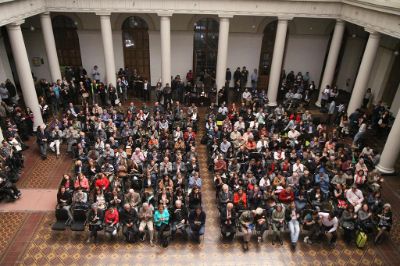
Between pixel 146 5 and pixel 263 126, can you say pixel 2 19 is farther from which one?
pixel 263 126

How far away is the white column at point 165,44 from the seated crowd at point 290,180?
4.17 metres

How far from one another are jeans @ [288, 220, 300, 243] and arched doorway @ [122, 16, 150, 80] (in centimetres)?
1478

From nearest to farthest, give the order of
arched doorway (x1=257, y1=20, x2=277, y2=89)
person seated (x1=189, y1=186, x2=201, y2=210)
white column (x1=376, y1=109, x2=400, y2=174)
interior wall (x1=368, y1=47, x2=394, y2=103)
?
person seated (x1=189, y1=186, x2=201, y2=210) < white column (x1=376, y1=109, x2=400, y2=174) < interior wall (x1=368, y1=47, x2=394, y2=103) < arched doorway (x1=257, y1=20, x2=277, y2=89)

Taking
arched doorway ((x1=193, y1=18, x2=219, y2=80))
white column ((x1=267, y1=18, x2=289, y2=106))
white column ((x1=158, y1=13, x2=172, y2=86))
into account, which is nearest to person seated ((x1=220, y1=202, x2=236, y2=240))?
white column ((x1=158, y1=13, x2=172, y2=86))

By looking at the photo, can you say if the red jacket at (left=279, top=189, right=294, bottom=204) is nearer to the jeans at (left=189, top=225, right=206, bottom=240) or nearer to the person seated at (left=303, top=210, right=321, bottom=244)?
the person seated at (left=303, top=210, right=321, bottom=244)

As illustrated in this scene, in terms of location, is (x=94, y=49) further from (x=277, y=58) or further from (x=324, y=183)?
(x=324, y=183)

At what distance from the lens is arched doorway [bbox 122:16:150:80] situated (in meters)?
20.5

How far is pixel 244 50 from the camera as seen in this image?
21.5 metres

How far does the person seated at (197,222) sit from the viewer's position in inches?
396

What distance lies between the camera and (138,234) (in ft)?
33.9

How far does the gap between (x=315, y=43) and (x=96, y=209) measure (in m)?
17.6

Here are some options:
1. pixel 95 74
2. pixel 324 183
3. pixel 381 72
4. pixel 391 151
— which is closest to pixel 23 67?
pixel 95 74

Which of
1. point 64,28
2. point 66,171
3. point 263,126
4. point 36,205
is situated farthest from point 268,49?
point 36,205

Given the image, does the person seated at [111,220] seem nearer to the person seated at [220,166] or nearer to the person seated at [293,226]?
the person seated at [220,166]
